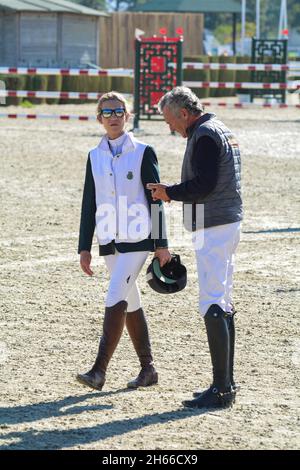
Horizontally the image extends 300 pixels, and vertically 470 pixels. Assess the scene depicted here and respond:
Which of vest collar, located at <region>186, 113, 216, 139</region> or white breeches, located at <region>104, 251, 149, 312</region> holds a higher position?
vest collar, located at <region>186, 113, 216, 139</region>

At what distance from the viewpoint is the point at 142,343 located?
6641mm

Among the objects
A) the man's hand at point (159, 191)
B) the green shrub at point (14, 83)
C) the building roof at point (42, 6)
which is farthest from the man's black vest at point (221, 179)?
the building roof at point (42, 6)

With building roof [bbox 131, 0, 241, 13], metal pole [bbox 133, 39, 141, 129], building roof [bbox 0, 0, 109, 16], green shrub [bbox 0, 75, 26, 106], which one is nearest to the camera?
metal pole [bbox 133, 39, 141, 129]

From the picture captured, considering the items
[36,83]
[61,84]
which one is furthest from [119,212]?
[61,84]

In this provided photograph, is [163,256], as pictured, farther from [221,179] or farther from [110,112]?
[110,112]

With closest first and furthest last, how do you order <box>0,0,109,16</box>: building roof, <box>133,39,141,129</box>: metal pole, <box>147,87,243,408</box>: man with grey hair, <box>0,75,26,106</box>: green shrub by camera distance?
<box>147,87,243,408</box>: man with grey hair
<box>133,39,141,129</box>: metal pole
<box>0,75,26,106</box>: green shrub
<box>0,0,109,16</box>: building roof

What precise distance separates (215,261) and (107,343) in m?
0.79

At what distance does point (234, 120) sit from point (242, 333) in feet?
66.6

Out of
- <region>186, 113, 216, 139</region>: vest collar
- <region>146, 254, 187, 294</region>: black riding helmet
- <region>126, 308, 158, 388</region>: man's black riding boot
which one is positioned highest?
<region>186, 113, 216, 139</region>: vest collar

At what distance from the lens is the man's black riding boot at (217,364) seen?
241 inches

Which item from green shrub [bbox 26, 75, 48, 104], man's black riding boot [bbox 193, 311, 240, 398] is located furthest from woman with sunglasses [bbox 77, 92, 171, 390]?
green shrub [bbox 26, 75, 48, 104]

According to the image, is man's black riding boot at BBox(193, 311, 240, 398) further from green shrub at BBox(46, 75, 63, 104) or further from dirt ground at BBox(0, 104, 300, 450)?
green shrub at BBox(46, 75, 63, 104)

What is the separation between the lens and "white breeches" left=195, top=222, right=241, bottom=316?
6.10 metres

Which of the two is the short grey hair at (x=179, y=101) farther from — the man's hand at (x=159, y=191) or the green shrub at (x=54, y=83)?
the green shrub at (x=54, y=83)
